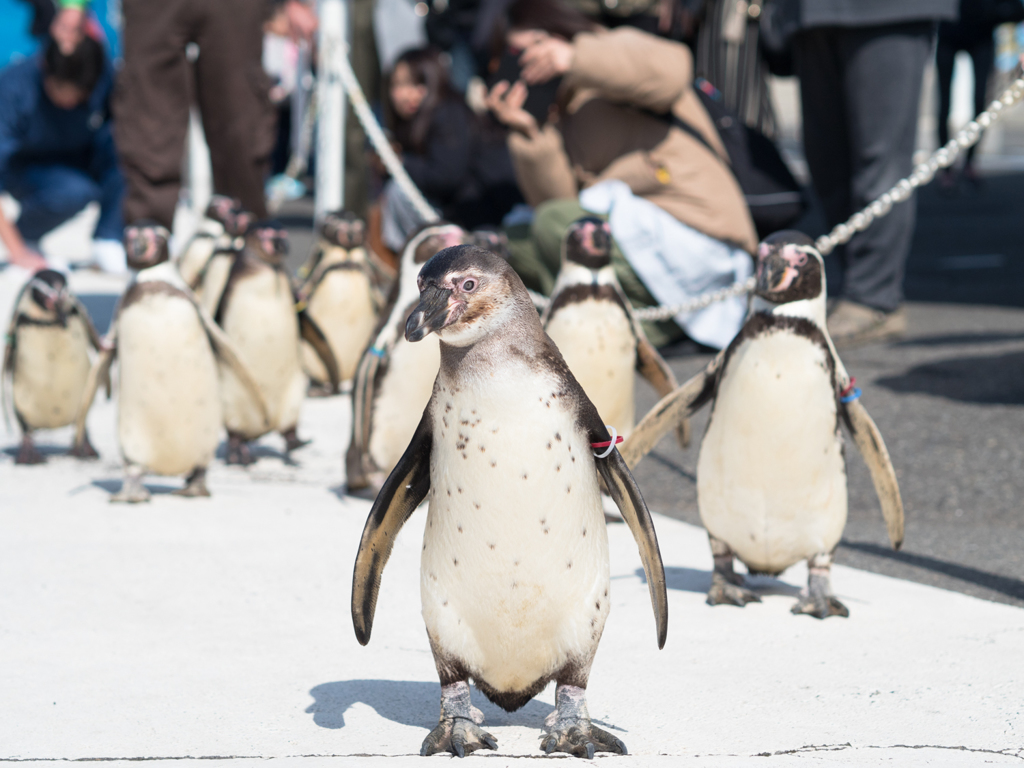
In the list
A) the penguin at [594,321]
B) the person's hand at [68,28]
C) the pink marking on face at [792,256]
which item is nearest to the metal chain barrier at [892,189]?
the pink marking on face at [792,256]

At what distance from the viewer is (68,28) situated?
311 inches

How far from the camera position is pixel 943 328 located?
6.46 meters

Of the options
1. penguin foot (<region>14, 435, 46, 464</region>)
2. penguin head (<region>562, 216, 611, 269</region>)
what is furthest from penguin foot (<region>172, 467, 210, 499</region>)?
penguin head (<region>562, 216, 611, 269</region>)

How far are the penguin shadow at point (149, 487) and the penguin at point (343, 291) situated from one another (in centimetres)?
118

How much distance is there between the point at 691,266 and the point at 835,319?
72cm

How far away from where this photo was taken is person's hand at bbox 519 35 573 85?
17.2ft

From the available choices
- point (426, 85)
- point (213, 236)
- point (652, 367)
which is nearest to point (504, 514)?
point (652, 367)

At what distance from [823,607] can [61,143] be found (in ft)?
23.4

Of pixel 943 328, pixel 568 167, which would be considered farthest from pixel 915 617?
pixel 943 328

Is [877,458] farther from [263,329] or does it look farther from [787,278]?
[263,329]

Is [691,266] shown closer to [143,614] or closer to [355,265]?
[355,265]

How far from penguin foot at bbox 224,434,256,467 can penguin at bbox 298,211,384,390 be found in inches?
34.4

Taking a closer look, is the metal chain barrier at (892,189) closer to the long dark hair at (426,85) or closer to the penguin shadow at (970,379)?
the long dark hair at (426,85)

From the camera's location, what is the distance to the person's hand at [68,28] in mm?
7871
